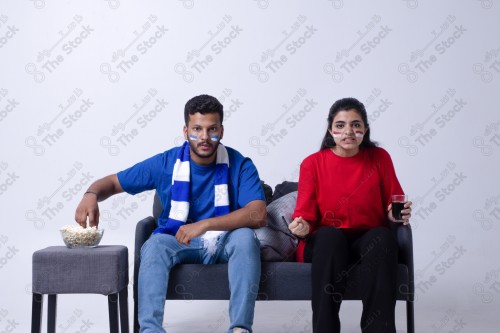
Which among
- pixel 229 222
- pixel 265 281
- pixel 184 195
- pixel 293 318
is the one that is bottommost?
pixel 293 318

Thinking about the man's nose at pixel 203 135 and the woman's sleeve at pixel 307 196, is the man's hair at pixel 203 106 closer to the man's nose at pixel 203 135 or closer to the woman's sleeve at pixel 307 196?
the man's nose at pixel 203 135

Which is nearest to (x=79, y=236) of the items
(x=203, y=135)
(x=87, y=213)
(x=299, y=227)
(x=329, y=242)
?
(x=87, y=213)

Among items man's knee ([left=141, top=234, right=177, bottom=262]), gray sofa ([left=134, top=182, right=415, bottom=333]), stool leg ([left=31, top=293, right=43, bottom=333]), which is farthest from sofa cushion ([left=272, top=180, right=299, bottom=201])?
stool leg ([left=31, top=293, right=43, bottom=333])

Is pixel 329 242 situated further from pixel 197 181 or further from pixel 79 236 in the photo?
pixel 79 236

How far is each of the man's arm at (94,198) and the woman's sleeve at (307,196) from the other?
848mm

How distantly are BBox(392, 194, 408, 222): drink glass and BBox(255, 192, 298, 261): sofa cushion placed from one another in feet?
1.57

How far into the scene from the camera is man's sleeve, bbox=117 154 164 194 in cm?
359

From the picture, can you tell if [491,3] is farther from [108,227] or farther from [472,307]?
[108,227]

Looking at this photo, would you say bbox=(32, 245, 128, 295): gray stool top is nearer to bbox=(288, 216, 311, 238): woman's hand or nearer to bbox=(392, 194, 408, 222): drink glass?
bbox=(288, 216, 311, 238): woman's hand

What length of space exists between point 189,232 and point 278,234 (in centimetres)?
42

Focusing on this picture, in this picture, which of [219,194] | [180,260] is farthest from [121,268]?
[219,194]

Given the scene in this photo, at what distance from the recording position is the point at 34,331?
→ 10.3ft

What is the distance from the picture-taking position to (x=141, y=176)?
360cm

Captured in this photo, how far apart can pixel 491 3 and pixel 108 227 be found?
10.0 ft
